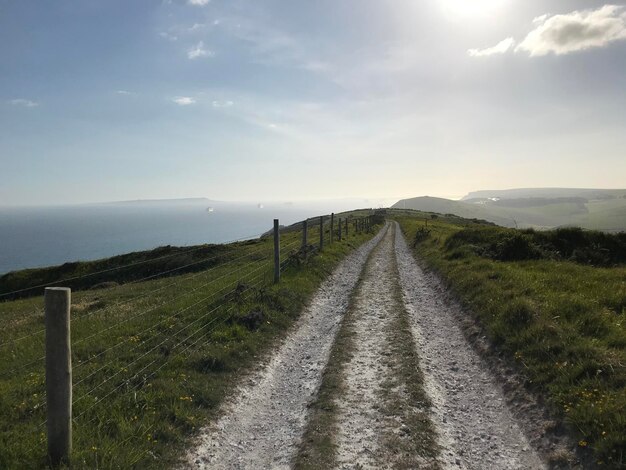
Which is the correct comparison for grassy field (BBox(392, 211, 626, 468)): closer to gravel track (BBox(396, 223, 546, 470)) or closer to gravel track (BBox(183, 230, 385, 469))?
gravel track (BBox(396, 223, 546, 470))

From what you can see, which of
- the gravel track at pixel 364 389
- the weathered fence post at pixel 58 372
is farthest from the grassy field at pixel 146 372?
the gravel track at pixel 364 389

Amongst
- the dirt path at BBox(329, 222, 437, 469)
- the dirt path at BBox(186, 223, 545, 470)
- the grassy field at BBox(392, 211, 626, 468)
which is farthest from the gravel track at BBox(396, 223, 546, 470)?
the grassy field at BBox(392, 211, 626, 468)

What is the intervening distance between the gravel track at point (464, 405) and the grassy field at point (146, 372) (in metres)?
4.58

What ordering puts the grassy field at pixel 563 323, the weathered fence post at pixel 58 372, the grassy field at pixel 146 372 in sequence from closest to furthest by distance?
Result: the weathered fence post at pixel 58 372 < the grassy field at pixel 146 372 < the grassy field at pixel 563 323

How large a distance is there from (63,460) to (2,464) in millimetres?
874

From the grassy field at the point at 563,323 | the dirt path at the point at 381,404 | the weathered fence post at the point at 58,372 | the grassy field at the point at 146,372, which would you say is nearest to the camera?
the weathered fence post at the point at 58,372

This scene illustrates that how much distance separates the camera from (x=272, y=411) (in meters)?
7.98

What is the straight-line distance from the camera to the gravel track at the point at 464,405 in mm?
6318

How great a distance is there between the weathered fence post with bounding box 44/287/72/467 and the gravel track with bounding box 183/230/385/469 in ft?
6.14

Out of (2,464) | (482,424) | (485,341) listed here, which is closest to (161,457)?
(2,464)

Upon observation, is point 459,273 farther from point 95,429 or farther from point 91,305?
point 91,305

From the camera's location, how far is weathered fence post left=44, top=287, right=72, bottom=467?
5125 mm

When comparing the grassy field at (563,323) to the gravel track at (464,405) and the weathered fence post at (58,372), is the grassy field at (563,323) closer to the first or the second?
the gravel track at (464,405)

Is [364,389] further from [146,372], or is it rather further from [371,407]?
[146,372]
